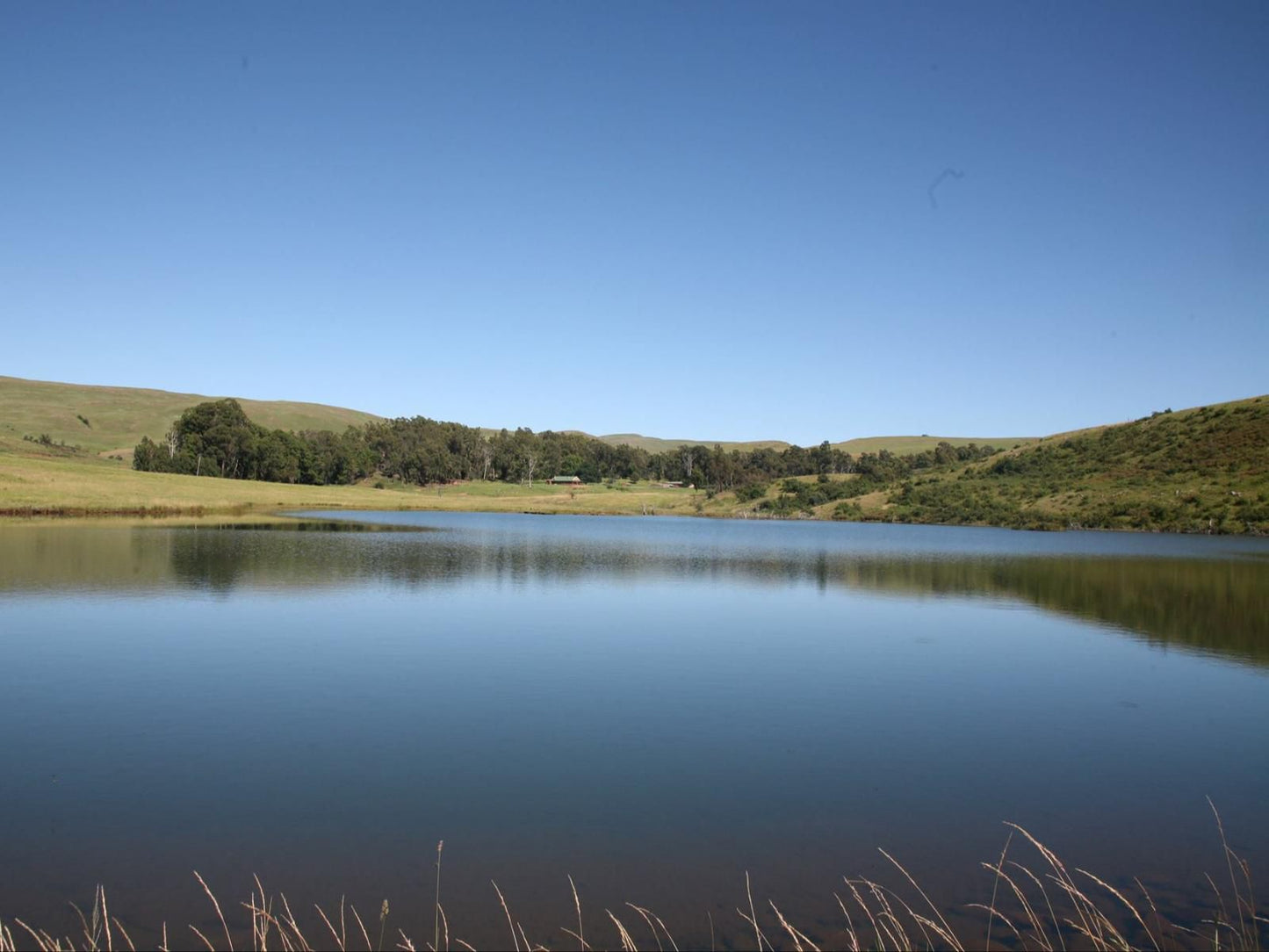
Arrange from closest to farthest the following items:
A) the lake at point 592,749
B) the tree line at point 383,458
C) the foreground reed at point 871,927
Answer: the foreground reed at point 871,927
the lake at point 592,749
the tree line at point 383,458

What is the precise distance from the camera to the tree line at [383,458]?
13162 cm

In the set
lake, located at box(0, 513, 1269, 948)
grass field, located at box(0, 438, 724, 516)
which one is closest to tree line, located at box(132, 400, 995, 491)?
grass field, located at box(0, 438, 724, 516)

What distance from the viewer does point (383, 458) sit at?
604 ft

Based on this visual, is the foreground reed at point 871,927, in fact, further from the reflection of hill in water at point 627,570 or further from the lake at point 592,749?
the reflection of hill in water at point 627,570

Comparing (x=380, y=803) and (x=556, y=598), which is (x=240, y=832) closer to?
(x=380, y=803)

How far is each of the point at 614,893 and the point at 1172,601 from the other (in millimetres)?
31969

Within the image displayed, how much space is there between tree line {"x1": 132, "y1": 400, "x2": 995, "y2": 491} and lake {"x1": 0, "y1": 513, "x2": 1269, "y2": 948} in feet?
353

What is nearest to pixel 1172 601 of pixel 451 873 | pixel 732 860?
pixel 732 860

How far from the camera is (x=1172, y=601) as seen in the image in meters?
33.6

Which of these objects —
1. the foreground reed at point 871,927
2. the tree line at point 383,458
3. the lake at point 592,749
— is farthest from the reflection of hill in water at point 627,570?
the tree line at point 383,458

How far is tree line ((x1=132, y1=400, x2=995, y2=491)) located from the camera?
432ft

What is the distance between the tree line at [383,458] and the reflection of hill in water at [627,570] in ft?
267

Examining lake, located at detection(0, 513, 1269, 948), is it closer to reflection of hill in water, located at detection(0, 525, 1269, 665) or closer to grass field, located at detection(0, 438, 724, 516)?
reflection of hill in water, located at detection(0, 525, 1269, 665)

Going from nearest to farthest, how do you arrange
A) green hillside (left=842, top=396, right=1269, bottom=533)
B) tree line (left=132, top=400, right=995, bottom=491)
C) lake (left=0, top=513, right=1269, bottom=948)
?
lake (left=0, top=513, right=1269, bottom=948), green hillside (left=842, top=396, right=1269, bottom=533), tree line (left=132, top=400, right=995, bottom=491)
